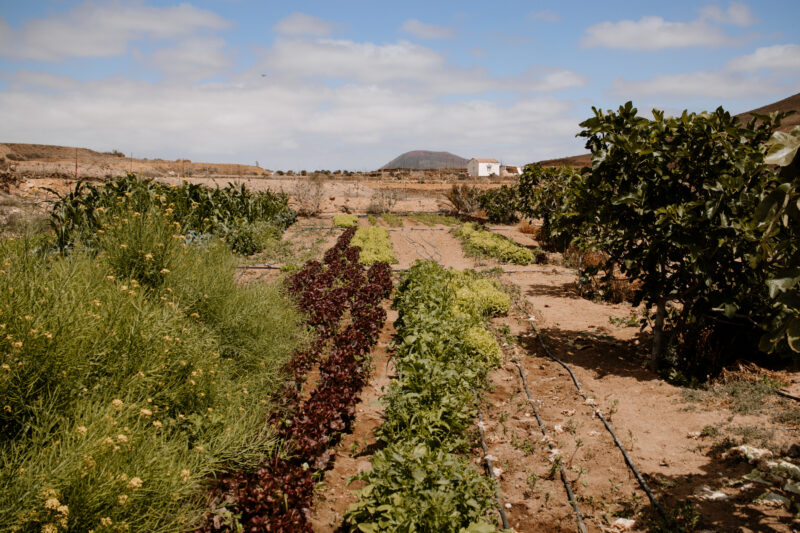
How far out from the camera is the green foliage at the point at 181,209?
23.9ft

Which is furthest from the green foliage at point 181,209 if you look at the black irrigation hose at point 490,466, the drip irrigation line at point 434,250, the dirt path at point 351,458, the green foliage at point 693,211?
the drip irrigation line at point 434,250

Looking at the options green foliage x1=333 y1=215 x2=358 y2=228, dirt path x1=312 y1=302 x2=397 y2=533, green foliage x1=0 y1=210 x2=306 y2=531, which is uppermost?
green foliage x1=333 y1=215 x2=358 y2=228

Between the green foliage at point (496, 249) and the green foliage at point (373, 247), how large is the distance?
2885 mm

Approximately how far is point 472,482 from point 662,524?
1310 mm

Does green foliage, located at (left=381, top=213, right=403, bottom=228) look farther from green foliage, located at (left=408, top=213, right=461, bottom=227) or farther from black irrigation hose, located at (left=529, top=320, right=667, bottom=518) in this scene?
black irrigation hose, located at (left=529, top=320, right=667, bottom=518)

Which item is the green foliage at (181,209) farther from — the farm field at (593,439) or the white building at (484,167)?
the white building at (484,167)

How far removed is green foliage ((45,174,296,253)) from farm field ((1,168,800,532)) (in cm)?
336

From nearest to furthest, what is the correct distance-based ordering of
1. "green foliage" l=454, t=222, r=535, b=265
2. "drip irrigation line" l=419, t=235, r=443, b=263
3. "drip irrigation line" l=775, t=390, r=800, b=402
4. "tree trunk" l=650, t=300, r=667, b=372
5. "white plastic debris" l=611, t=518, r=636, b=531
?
"white plastic debris" l=611, t=518, r=636, b=531
"drip irrigation line" l=775, t=390, r=800, b=402
"tree trunk" l=650, t=300, r=667, b=372
"green foliage" l=454, t=222, r=535, b=265
"drip irrigation line" l=419, t=235, r=443, b=263

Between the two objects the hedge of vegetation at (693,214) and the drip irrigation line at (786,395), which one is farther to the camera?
the hedge of vegetation at (693,214)

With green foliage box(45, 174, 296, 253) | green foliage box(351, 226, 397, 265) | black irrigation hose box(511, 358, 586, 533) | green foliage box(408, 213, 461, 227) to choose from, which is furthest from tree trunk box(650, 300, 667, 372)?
green foliage box(408, 213, 461, 227)

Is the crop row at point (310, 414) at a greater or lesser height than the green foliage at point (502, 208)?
lesser

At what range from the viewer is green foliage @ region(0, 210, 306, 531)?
2.39m

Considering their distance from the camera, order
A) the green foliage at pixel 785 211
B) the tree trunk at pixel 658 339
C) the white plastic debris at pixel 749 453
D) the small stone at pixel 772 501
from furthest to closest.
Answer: the tree trunk at pixel 658 339 → the white plastic debris at pixel 749 453 → the small stone at pixel 772 501 → the green foliage at pixel 785 211

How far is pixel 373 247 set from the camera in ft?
44.0
